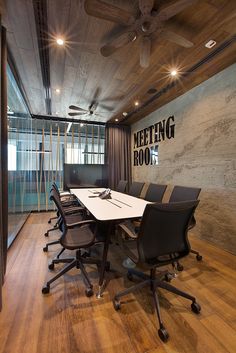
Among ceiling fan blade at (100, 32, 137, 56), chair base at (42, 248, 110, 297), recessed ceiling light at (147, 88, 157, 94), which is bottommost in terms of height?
chair base at (42, 248, 110, 297)

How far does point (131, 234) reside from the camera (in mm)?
1418

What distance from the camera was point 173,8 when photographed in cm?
142

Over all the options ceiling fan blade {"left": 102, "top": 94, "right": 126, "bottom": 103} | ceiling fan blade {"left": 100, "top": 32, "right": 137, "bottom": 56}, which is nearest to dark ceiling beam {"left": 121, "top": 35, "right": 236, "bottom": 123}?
ceiling fan blade {"left": 102, "top": 94, "right": 126, "bottom": 103}

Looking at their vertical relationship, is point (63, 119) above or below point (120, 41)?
above

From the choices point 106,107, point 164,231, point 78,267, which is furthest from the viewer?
point 106,107

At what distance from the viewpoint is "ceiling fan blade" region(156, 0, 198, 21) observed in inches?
53.2

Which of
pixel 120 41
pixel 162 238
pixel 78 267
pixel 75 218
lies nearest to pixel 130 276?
pixel 78 267

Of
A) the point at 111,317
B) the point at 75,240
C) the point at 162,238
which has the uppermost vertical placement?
the point at 162,238

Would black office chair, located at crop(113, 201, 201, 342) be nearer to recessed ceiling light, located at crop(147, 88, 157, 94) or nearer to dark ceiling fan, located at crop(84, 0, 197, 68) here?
dark ceiling fan, located at crop(84, 0, 197, 68)

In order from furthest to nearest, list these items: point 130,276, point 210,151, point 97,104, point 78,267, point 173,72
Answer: point 97,104 → point 210,151 → point 173,72 → point 78,267 → point 130,276

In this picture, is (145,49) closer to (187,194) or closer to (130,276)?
(187,194)

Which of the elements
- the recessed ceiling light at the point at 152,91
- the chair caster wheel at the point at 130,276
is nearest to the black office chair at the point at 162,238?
the chair caster wheel at the point at 130,276

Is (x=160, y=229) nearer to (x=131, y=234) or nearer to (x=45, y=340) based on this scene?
(x=131, y=234)

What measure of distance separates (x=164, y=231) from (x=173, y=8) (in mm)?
1784
